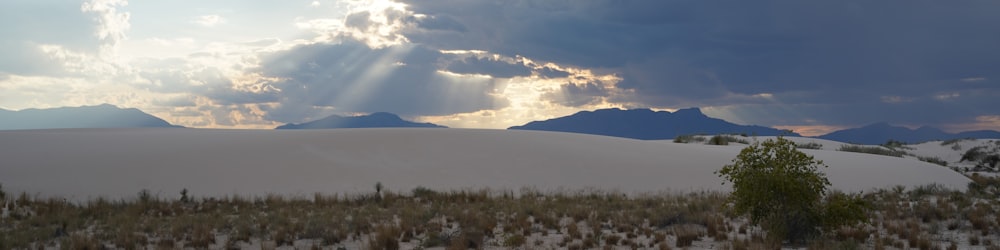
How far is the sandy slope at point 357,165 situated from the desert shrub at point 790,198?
8772 millimetres

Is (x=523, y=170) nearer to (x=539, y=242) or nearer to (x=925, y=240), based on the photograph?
(x=539, y=242)

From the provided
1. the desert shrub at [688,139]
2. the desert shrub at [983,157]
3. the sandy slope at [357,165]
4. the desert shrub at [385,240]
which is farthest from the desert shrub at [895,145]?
the desert shrub at [385,240]

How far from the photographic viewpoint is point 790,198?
10.5 m

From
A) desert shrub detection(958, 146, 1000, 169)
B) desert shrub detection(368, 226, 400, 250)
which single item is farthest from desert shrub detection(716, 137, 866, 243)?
desert shrub detection(958, 146, 1000, 169)

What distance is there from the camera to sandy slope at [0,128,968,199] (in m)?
18.3

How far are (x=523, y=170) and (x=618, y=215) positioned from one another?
8.35m

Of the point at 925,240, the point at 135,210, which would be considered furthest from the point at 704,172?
the point at 135,210

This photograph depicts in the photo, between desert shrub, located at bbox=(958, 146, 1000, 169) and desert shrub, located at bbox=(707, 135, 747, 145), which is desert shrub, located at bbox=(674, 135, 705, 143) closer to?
desert shrub, located at bbox=(707, 135, 747, 145)

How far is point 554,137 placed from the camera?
2989 centimetres

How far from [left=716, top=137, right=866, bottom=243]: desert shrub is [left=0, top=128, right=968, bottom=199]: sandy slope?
8772mm

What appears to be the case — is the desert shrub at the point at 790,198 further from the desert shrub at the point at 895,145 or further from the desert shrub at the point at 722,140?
the desert shrub at the point at 895,145

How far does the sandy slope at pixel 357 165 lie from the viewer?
18.3 m

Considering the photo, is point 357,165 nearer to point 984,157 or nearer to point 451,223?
point 451,223

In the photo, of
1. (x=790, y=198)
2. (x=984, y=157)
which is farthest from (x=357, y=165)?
(x=984, y=157)
